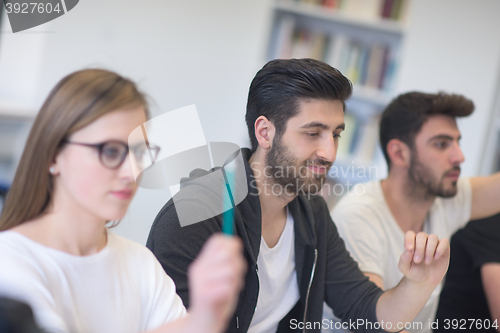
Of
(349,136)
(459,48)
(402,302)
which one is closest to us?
(402,302)

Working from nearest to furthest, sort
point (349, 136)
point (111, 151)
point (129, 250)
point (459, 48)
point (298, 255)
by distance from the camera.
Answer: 1. point (111, 151)
2. point (129, 250)
3. point (298, 255)
4. point (459, 48)
5. point (349, 136)

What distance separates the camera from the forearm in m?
1.06

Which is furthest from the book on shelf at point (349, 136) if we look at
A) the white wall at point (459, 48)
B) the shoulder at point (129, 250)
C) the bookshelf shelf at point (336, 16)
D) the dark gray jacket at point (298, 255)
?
the shoulder at point (129, 250)

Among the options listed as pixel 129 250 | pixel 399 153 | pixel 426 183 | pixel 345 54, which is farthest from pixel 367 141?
pixel 129 250

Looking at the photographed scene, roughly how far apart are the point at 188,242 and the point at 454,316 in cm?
113

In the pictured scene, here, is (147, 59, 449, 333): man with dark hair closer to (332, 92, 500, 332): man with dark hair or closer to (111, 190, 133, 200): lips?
(332, 92, 500, 332): man with dark hair

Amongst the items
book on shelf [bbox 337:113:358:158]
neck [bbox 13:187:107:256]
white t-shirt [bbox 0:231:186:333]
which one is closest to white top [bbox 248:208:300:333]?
white t-shirt [bbox 0:231:186:333]

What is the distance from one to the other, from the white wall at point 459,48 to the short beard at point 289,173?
1.64 metres

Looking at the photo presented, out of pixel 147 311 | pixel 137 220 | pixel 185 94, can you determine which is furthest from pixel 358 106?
pixel 147 311

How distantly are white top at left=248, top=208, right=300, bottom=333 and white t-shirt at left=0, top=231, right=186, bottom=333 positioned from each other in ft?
1.41

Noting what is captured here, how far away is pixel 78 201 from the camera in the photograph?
0.64 m

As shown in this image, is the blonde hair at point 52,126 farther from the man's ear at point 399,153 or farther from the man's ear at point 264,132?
the man's ear at point 399,153

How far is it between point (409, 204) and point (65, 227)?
123 cm

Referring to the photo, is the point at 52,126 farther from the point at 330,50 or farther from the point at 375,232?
the point at 330,50
